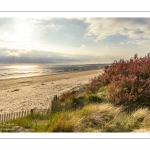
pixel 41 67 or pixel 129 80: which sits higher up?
pixel 41 67

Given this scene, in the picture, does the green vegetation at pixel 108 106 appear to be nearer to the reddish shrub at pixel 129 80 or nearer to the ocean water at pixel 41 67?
the reddish shrub at pixel 129 80

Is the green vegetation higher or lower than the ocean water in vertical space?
lower

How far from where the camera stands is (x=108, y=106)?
689 cm

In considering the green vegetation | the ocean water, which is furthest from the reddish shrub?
the ocean water

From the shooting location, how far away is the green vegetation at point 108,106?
242 inches

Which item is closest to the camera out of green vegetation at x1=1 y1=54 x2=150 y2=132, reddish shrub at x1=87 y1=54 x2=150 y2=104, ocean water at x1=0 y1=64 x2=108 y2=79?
green vegetation at x1=1 y1=54 x2=150 y2=132

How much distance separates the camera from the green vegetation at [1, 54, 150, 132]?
615 cm

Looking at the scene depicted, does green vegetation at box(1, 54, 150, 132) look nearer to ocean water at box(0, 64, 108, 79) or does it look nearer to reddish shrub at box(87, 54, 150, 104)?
reddish shrub at box(87, 54, 150, 104)

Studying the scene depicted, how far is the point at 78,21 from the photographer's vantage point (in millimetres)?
6742

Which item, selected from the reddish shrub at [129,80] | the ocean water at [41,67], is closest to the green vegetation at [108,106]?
the reddish shrub at [129,80]

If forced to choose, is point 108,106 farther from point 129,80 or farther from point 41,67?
point 41,67

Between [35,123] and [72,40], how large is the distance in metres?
2.62

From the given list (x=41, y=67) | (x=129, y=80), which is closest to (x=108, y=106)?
(x=129, y=80)

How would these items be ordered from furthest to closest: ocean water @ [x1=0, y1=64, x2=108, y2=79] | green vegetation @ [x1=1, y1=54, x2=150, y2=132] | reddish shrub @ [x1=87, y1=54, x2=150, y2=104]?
ocean water @ [x1=0, y1=64, x2=108, y2=79] → reddish shrub @ [x1=87, y1=54, x2=150, y2=104] → green vegetation @ [x1=1, y1=54, x2=150, y2=132]
